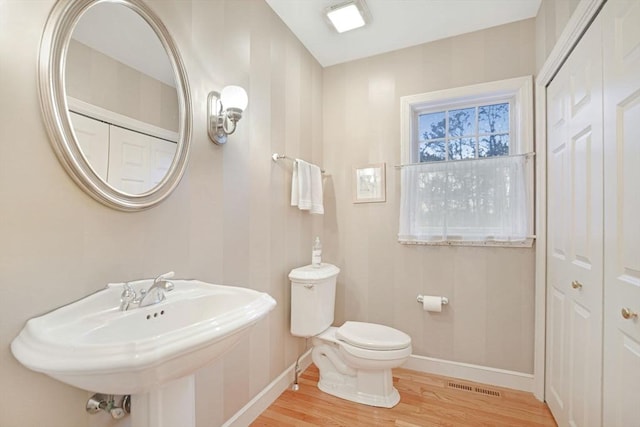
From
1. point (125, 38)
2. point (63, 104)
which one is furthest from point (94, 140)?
point (125, 38)

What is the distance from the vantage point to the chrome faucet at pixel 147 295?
1002 millimetres

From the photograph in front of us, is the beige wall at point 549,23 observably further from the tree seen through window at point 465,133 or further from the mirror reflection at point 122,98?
the mirror reflection at point 122,98

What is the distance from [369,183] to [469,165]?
76 cm

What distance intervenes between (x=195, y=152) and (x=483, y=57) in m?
2.16

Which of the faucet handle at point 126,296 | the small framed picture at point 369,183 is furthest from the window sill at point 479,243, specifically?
the faucet handle at point 126,296

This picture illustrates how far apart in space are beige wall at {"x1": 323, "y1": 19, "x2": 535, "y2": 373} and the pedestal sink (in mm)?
Result: 1499

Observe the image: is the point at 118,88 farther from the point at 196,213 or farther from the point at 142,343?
the point at 142,343

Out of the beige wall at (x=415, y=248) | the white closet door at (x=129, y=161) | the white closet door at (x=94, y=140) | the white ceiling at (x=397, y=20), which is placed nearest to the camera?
the white closet door at (x=94, y=140)

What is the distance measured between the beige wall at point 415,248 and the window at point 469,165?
0.10m

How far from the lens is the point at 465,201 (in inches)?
85.2

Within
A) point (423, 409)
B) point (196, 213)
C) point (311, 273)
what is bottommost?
point (423, 409)

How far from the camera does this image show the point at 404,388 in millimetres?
2062

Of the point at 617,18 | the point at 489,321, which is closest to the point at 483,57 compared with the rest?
the point at 617,18

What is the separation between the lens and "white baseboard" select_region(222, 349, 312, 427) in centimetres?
161
